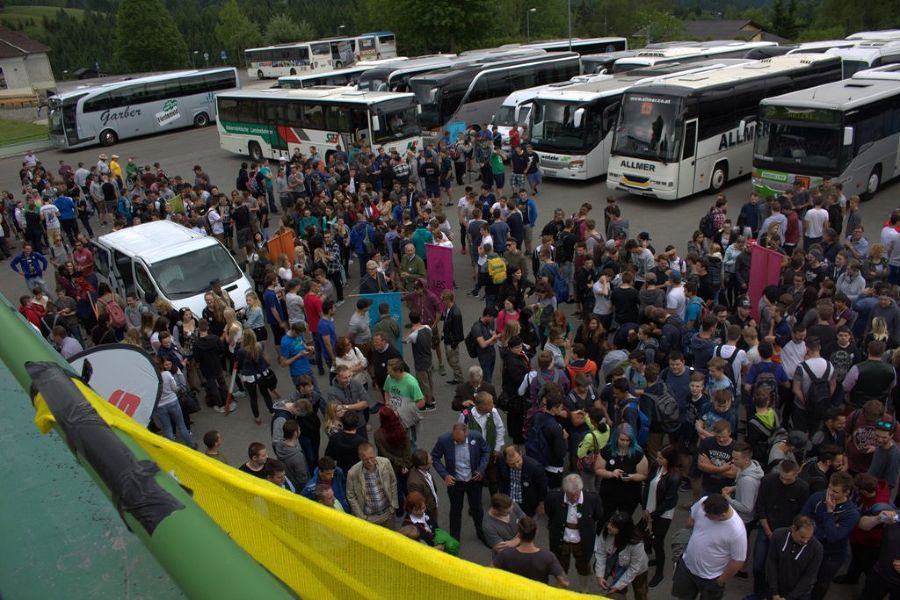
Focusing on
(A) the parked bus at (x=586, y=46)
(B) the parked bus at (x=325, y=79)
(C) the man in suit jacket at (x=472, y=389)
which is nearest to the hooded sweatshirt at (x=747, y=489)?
(C) the man in suit jacket at (x=472, y=389)

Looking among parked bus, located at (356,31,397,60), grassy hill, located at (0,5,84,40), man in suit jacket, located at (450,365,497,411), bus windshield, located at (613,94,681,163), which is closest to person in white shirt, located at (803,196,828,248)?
bus windshield, located at (613,94,681,163)

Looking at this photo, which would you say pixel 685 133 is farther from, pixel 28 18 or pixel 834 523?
pixel 28 18

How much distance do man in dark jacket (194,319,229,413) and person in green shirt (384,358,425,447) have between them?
11.6ft

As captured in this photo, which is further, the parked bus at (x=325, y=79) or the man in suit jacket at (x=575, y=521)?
the parked bus at (x=325, y=79)

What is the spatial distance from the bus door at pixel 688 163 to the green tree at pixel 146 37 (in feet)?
196

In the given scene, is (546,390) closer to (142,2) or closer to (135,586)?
(135,586)

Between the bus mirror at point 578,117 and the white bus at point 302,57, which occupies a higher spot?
the white bus at point 302,57

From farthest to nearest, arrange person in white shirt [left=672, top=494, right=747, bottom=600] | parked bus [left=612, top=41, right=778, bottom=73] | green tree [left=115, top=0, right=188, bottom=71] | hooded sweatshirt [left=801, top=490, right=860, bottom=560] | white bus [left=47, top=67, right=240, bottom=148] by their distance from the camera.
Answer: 1. green tree [left=115, top=0, right=188, bottom=71]
2. white bus [left=47, top=67, right=240, bottom=148]
3. parked bus [left=612, top=41, right=778, bottom=73]
4. hooded sweatshirt [left=801, top=490, right=860, bottom=560]
5. person in white shirt [left=672, top=494, right=747, bottom=600]

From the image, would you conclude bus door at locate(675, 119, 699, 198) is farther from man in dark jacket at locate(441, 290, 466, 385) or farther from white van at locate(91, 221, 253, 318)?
white van at locate(91, 221, 253, 318)

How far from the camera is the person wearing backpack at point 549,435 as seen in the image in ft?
24.1

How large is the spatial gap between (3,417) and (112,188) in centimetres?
2136

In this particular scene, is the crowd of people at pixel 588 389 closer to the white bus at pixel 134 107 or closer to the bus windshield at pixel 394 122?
the bus windshield at pixel 394 122

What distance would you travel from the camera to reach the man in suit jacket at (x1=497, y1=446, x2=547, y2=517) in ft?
23.0

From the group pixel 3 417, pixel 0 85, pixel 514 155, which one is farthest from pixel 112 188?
pixel 0 85
